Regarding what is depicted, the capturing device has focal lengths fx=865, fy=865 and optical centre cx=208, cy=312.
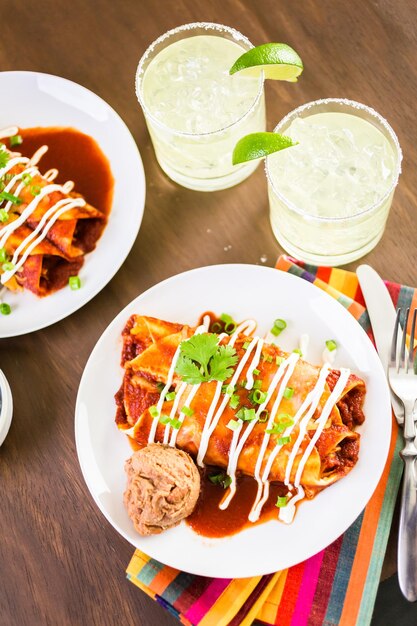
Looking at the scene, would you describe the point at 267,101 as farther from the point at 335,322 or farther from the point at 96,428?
the point at 96,428

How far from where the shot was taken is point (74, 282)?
12.5ft

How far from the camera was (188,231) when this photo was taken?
13.1ft

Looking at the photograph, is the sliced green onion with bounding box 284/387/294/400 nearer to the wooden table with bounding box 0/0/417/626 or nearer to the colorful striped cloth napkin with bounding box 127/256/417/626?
the colorful striped cloth napkin with bounding box 127/256/417/626

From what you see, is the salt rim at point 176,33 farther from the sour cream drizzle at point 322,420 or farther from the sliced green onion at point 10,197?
the sour cream drizzle at point 322,420

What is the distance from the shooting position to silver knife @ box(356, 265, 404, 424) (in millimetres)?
3689

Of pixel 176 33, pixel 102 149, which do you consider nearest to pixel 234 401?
pixel 102 149

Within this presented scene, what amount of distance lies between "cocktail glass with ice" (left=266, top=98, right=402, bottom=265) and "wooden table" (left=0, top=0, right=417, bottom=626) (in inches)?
13.4

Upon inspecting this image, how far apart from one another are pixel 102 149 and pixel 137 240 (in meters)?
0.46

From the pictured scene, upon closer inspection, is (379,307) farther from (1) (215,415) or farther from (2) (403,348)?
(1) (215,415)

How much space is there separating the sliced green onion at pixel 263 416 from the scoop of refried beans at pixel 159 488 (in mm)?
329

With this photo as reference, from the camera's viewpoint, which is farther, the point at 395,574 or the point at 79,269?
the point at 79,269

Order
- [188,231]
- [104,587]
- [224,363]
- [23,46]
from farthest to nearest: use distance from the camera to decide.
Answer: [23,46] < [188,231] < [104,587] < [224,363]

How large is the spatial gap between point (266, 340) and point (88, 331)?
2.69 ft

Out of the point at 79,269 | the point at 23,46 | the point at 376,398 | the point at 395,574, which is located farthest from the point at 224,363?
the point at 23,46
